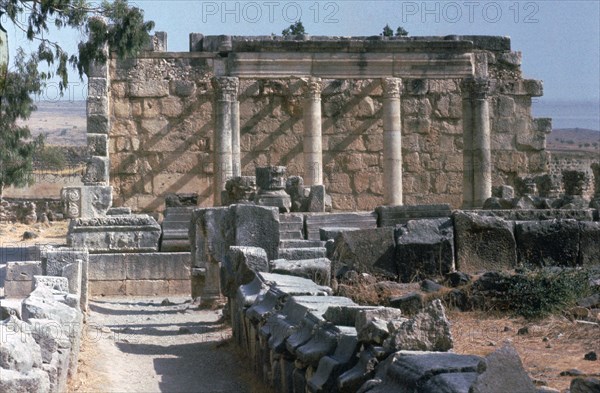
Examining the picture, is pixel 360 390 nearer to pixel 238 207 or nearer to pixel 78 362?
pixel 78 362

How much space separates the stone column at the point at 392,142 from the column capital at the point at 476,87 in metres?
1.63

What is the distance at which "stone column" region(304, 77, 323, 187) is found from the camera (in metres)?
24.4

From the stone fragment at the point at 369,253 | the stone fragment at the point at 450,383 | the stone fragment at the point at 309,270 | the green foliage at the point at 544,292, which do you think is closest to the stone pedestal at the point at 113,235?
the stone fragment at the point at 369,253

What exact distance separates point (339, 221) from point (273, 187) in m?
1.55

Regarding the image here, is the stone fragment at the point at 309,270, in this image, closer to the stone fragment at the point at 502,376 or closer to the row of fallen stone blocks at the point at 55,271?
the row of fallen stone blocks at the point at 55,271

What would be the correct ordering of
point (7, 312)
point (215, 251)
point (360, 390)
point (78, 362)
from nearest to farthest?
point (360, 390) < point (7, 312) < point (78, 362) < point (215, 251)

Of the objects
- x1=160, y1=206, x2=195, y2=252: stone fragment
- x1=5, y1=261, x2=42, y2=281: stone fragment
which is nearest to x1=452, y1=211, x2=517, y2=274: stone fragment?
x1=5, y1=261, x2=42, y2=281: stone fragment

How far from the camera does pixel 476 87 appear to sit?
25.3 metres

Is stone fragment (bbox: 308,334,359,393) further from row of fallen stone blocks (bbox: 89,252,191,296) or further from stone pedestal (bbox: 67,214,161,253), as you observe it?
stone pedestal (bbox: 67,214,161,253)

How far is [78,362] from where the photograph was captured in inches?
392

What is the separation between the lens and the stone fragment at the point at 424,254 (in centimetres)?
1305

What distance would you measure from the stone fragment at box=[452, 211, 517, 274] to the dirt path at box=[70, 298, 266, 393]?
3130mm

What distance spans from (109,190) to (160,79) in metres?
7.21

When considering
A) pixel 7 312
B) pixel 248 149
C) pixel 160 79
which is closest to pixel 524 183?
pixel 248 149
